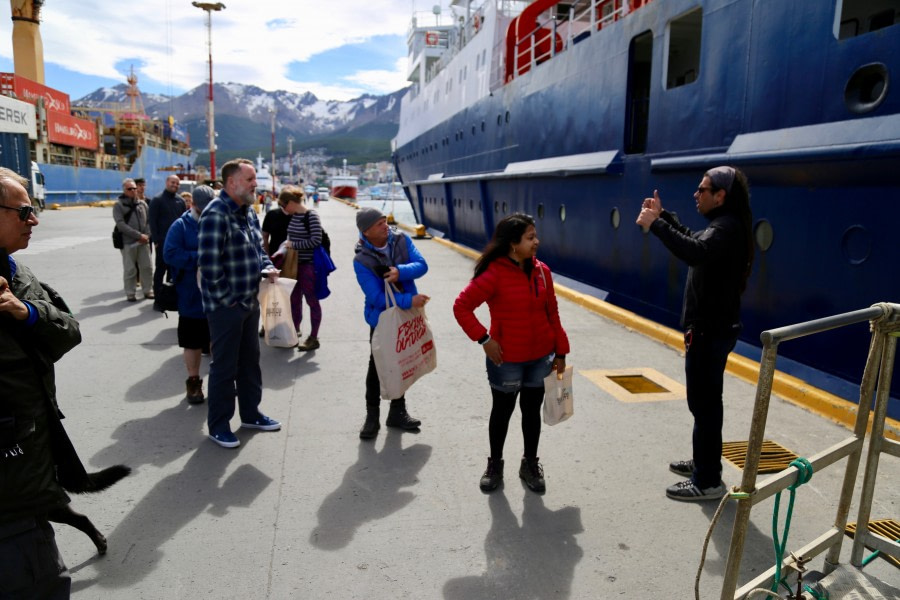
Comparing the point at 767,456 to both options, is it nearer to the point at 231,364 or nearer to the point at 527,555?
the point at 527,555

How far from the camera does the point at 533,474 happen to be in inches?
135

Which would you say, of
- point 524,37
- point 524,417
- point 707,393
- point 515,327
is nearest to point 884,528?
point 707,393

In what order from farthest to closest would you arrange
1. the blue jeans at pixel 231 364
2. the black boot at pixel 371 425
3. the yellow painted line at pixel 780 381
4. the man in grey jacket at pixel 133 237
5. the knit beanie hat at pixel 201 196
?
the man in grey jacket at pixel 133 237 < the knit beanie hat at pixel 201 196 < the yellow painted line at pixel 780 381 < the black boot at pixel 371 425 < the blue jeans at pixel 231 364

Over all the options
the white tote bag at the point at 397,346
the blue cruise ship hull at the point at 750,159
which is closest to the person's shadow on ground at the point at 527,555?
the white tote bag at the point at 397,346

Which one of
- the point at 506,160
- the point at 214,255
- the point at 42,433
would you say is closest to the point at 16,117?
the point at 506,160

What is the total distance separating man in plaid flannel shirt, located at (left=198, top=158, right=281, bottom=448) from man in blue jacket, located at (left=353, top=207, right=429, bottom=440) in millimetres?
686

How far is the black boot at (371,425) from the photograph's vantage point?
13.5ft

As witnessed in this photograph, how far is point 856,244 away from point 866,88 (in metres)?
1.27

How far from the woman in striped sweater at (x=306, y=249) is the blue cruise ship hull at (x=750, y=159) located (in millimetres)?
4098

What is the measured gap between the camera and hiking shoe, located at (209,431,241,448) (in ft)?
12.8

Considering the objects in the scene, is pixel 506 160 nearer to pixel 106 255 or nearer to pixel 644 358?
pixel 644 358

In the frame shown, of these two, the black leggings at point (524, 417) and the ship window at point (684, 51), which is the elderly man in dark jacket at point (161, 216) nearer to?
the black leggings at point (524, 417)

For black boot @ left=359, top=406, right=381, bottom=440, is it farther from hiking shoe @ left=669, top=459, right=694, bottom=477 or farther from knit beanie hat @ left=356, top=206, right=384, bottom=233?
hiking shoe @ left=669, top=459, right=694, bottom=477

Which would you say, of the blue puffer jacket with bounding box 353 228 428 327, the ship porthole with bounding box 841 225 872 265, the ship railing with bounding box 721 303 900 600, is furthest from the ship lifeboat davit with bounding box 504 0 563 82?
the ship railing with bounding box 721 303 900 600
